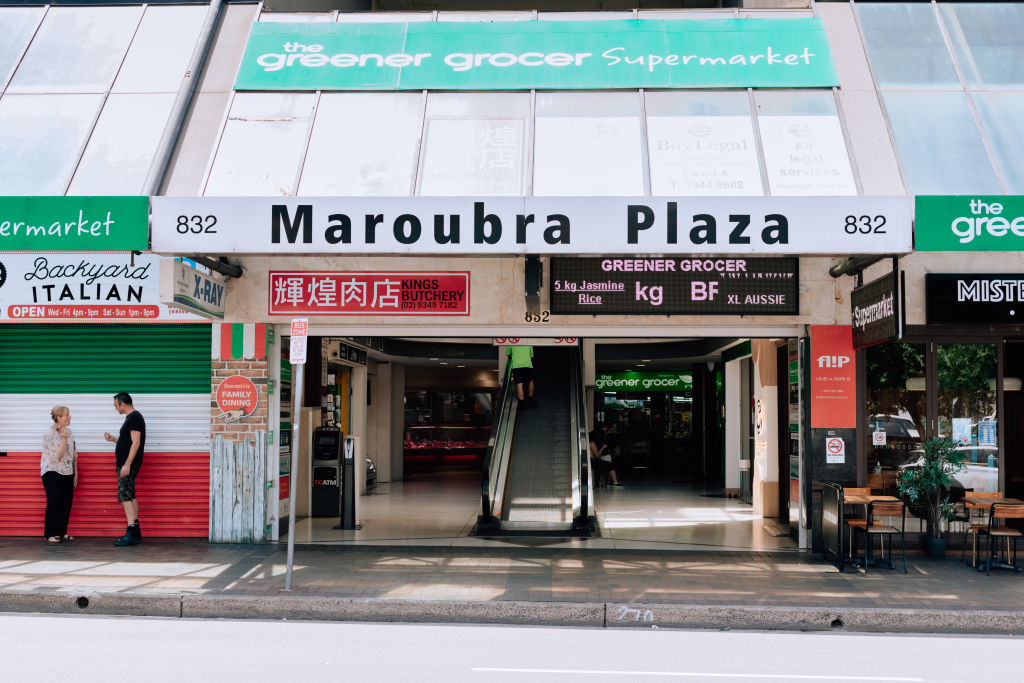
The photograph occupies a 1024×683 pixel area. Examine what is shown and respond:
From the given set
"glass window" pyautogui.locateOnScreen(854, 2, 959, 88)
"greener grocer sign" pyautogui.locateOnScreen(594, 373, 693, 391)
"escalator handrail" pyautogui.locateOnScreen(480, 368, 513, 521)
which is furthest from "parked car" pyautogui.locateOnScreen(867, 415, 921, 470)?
"greener grocer sign" pyautogui.locateOnScreen(594, 373, 693, 391)

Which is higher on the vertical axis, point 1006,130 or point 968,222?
point 1006,130

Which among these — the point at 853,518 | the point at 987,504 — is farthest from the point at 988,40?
the point at 853,518

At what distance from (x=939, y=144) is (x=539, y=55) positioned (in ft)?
15.6

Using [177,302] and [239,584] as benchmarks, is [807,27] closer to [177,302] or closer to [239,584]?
[177,302]

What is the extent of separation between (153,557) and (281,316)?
3071mm

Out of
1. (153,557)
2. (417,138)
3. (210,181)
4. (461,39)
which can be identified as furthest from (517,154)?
(153,557)

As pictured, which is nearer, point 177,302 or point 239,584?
point 239,584

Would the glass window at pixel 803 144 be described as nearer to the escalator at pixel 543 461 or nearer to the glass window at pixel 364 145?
the glass window at pixel 364 145

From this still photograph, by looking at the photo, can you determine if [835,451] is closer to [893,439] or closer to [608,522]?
[893,439]

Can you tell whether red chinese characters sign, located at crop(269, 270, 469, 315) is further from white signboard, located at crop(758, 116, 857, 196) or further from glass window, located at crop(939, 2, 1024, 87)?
glass window, located at crop(939, 2, 1024, 87)

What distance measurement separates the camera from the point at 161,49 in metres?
11.3

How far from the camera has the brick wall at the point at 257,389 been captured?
34.4ft

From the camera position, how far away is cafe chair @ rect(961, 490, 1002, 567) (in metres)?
9.38

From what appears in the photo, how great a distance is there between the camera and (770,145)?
9.40 metres
